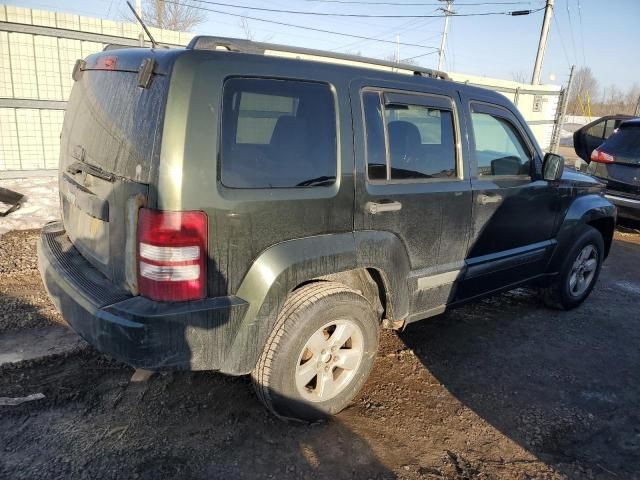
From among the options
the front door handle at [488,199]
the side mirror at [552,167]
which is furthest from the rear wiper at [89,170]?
the side mirror at [552,167]

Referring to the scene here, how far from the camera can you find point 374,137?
2836 millimetres

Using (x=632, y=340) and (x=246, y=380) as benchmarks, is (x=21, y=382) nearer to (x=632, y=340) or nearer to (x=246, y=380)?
(x=246, y=380)

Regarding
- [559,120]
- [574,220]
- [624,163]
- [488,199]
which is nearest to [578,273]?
[574,220]

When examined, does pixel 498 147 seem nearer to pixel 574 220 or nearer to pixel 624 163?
pixel 574 220

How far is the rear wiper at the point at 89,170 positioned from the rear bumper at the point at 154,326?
1.76 feet

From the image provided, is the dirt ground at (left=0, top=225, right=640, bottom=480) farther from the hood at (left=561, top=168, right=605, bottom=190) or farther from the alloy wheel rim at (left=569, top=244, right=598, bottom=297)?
the hood at (left=561, top=168, right=605, bottom=190)


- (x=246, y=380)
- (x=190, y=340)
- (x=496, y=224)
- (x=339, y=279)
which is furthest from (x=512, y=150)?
(x=190, y=340)

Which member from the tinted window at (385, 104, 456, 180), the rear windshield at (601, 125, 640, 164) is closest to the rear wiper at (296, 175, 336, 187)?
the tinted window at (385, 104, 456, 180)

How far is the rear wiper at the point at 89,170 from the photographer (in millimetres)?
2430

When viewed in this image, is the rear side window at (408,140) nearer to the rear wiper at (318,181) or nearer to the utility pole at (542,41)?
the rear wiper at (318,181)

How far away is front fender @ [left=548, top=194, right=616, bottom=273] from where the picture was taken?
433 cm

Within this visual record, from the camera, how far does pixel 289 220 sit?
2445mm

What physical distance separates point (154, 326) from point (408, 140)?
6.18 feet

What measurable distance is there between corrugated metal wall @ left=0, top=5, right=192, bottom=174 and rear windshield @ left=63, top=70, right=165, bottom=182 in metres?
4.32
